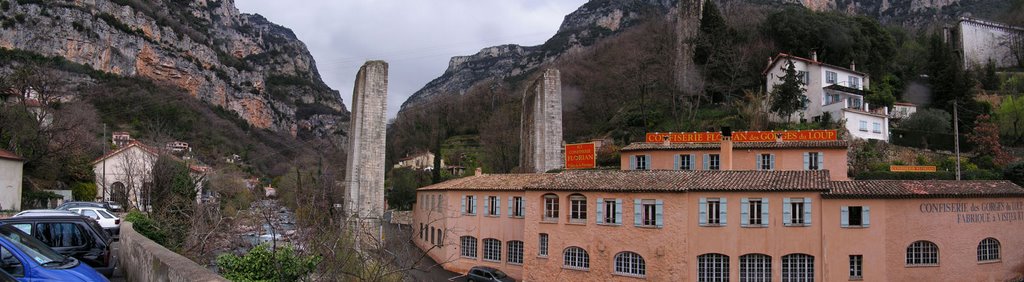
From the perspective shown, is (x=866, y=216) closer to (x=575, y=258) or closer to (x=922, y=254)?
(x=922, y=254)

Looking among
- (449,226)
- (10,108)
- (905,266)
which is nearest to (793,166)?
(905,266)

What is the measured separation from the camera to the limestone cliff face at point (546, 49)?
129125 mm

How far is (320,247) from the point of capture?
12.6m

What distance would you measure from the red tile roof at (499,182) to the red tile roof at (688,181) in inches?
74.6

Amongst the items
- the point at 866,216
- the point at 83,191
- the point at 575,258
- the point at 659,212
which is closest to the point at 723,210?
the point at 659,212

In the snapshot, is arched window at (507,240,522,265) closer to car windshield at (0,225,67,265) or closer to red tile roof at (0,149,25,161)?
red tile roof at (0,149,25,161)

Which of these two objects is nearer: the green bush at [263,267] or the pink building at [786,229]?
the green bush at [263,267]

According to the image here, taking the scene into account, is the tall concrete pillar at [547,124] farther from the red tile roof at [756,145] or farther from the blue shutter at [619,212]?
the blue shutter at [619,212]

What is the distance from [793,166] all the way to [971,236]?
760 cm

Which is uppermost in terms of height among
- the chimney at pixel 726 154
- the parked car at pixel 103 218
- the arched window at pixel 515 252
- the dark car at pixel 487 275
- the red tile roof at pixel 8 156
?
the chimney at pixel 726 154

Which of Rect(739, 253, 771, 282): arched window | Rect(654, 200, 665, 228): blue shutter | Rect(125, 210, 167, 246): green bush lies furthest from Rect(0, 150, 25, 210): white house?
Rect(739, 253, 771, 282): arched window

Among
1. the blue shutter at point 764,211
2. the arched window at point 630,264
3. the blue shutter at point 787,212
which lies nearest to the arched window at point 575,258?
the arched window at point 630,264

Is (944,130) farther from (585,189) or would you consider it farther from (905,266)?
(585,189)

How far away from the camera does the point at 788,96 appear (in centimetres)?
4300
